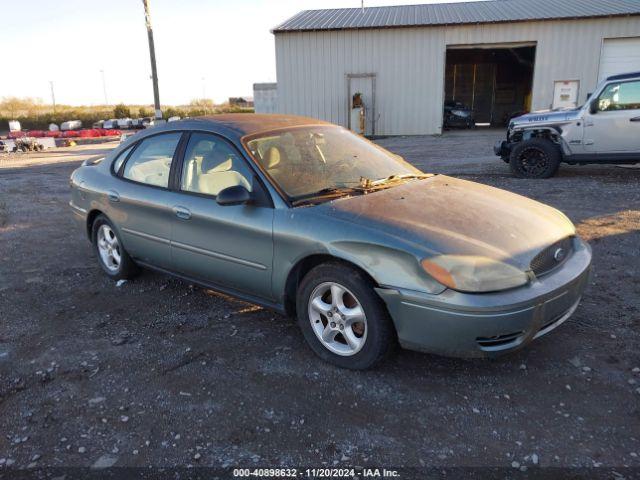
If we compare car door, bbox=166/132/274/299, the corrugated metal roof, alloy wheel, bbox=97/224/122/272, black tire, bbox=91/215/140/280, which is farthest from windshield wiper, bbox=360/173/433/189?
the corrugated metal roof

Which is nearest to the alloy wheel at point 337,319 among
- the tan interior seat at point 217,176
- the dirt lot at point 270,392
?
the dirt lot at point 270,392

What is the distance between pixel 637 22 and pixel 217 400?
2179 cm

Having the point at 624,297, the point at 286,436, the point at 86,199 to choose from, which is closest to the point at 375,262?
the point at 286,436

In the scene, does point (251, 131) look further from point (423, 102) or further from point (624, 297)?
point (423, 102)

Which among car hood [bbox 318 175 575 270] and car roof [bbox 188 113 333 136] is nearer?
car hood [bbox 318 175 575 270]

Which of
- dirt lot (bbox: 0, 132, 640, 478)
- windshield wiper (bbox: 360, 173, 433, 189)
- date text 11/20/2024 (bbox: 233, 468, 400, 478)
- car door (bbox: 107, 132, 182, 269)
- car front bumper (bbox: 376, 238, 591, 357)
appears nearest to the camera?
date text 11/20/2024 (bbox: 233, 468, 400, 478)

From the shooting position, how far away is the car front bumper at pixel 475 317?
8.89 ft

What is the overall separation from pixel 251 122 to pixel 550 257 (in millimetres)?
2413

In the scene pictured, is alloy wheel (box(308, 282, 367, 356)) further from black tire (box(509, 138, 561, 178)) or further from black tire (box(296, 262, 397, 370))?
black tire (box(509, 138, 561, 178))

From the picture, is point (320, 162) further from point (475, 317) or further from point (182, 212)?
point (475, 317)

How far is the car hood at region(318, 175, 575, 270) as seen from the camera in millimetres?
2881

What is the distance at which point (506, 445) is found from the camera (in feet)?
8.34

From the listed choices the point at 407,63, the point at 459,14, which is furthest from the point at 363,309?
the point at 459,14

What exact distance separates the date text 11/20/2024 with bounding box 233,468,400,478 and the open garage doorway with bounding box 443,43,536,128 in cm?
2799
